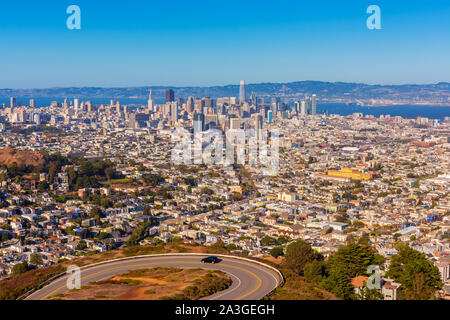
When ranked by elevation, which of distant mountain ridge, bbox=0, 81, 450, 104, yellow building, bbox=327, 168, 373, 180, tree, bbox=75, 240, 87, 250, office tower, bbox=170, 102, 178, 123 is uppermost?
distant mountain ridge, bbox=0, 81, 450, 104

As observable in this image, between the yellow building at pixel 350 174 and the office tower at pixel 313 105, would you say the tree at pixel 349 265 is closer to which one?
the yellow building at pixel 350 174

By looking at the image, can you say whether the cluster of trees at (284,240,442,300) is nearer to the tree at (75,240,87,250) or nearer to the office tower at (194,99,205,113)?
the tree at (75,240,87,250)

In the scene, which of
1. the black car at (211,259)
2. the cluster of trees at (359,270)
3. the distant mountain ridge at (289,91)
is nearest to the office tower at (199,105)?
the distant mountain ridge at (289,91)

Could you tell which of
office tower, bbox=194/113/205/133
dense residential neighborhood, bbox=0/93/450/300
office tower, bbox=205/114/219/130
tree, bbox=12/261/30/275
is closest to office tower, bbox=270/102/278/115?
office tower, bbox=205/114/219/130

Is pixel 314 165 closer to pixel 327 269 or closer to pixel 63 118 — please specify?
pixel 327 269
